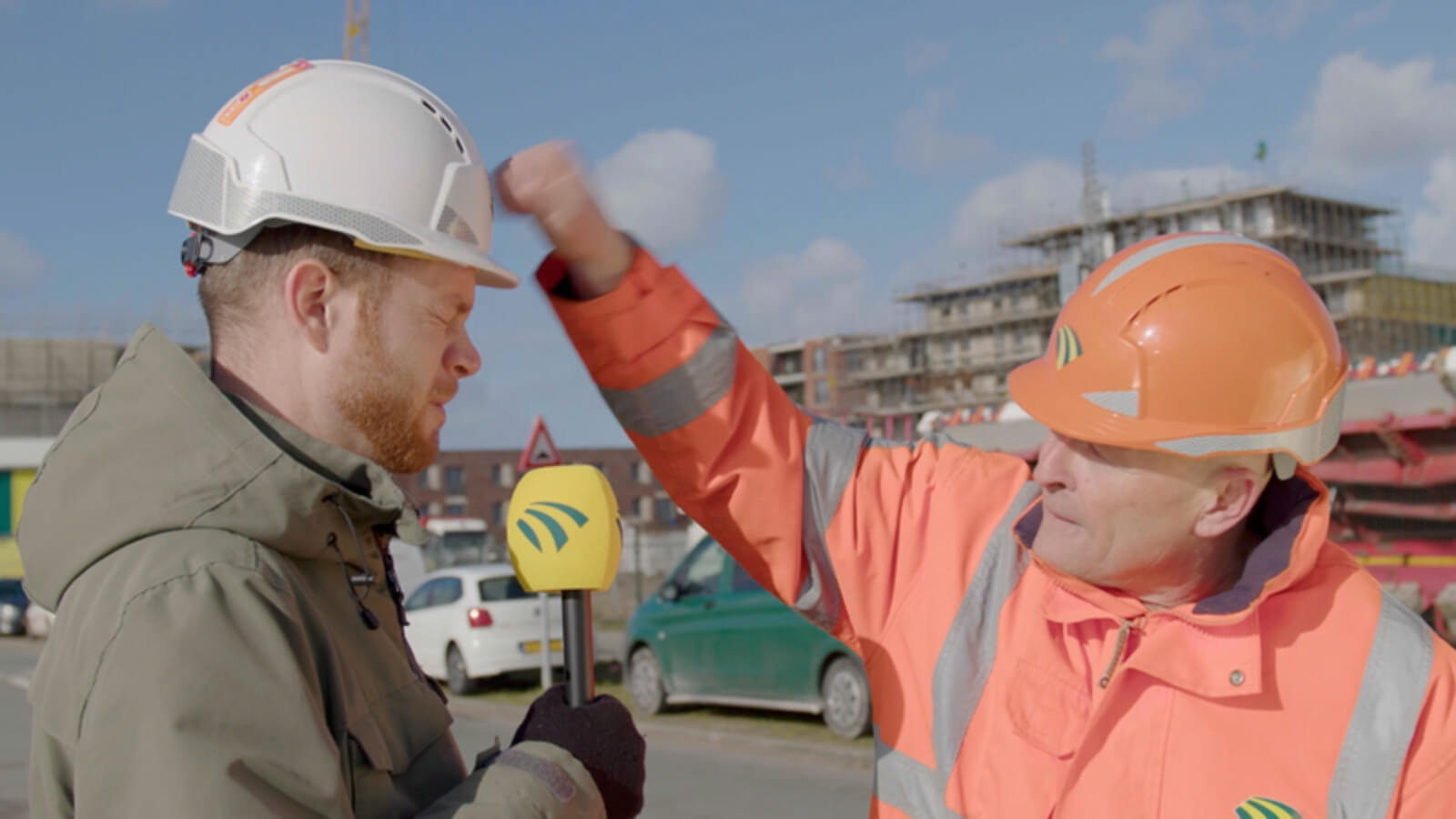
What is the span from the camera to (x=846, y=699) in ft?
35.8

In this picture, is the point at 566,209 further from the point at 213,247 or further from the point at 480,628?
the point at 480,628

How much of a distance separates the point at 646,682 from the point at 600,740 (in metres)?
11.7

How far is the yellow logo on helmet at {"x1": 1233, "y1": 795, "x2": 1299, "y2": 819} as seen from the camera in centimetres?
209

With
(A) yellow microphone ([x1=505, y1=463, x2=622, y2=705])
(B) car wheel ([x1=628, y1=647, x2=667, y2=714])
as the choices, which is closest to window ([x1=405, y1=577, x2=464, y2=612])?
(B) car wheel ([x1=628, y1=647, x2=667, y2=714])

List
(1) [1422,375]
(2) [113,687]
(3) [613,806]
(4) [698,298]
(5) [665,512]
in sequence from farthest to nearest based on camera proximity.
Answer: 1. (5) [665,512]
2. (1) [1422,375]
3. (4) [698,298]
4. (3) [613,806]
5. (2) [113,687]

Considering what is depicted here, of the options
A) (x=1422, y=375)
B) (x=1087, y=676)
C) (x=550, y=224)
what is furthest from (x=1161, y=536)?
(x=1422, y=375)

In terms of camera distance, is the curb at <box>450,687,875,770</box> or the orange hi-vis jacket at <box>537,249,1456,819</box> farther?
the curb at <box>450,687,875,770</box>

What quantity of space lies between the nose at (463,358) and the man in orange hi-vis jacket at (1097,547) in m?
0.24

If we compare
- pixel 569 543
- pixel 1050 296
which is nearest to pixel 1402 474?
pixel 569 543

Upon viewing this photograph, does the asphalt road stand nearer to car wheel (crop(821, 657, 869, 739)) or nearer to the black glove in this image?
car wheel (crop(821, 657, 869, 739))

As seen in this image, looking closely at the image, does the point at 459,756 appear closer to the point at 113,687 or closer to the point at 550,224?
the point at 113,687

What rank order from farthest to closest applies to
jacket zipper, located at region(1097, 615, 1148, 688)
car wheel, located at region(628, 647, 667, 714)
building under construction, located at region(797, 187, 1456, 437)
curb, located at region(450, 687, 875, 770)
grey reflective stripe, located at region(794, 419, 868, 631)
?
building under construction, located at region(797, 187, 1456, 437)
car wheel, located at region(628, 647, 667, 714)
curb, located at region(450, 687, 875, 770)
grey reflective stripe, located at region(794, 419, 868, 631)
jacket zipper, located at region(1097, 615, 1148, 688)

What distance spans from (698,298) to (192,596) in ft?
3.63

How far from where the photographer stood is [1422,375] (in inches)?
A: 399
